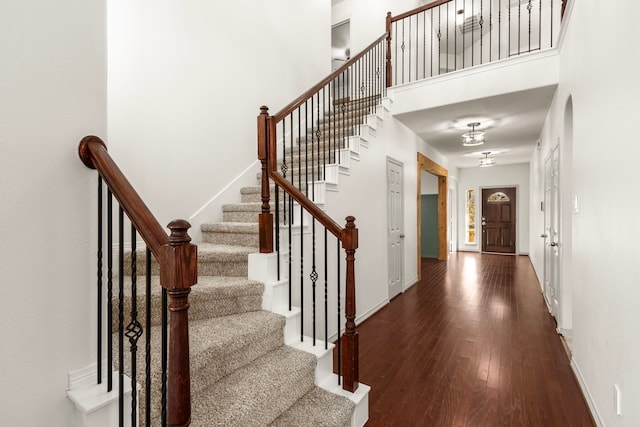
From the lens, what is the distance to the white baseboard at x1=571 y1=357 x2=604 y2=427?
6.41 feet

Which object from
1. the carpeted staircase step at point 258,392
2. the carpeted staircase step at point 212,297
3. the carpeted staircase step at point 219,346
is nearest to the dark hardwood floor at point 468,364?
the carpeted staircase step at point 258,392

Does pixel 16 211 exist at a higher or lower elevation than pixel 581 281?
higher

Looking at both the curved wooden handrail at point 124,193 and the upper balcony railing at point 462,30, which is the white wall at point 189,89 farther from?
the upper balcony railing at point 462,30

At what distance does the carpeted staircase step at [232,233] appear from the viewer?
9.11 feet

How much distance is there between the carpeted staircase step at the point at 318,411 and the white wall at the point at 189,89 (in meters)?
1.98

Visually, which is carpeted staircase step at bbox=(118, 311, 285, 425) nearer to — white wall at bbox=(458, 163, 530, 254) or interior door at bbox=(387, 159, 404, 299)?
interior door at bbox=(387, 159, 404, 299)

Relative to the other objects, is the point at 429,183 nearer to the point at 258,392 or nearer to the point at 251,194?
the point at 251,194

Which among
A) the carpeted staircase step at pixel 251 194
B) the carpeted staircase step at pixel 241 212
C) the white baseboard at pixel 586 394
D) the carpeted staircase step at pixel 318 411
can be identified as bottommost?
the white baseboard at pixel 586 394

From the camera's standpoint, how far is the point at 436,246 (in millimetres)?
8344

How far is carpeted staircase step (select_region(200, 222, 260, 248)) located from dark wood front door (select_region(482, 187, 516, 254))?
29.3 feet

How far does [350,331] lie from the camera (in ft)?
6.75

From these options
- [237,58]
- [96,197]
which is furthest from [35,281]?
[237,58]

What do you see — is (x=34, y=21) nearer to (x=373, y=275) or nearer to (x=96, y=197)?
(x=96, y=197)

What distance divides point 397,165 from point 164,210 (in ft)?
11.0
